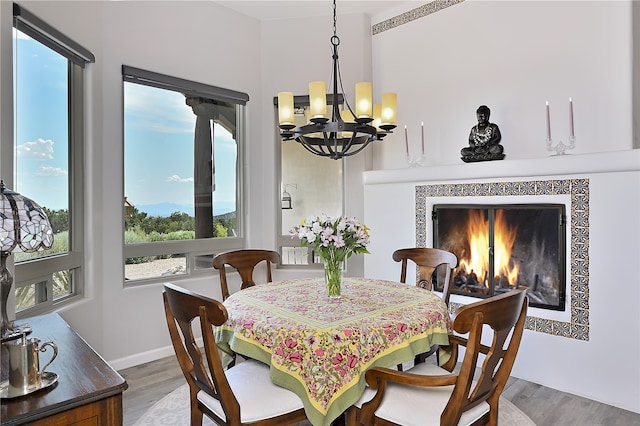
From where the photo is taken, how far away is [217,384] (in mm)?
1594

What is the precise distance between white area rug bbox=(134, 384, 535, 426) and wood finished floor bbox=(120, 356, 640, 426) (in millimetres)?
61

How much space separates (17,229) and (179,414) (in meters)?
1.54

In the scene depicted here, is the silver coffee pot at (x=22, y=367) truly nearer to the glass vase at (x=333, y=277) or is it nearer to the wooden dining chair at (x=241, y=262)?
the glass vase at (x=333, y=277)

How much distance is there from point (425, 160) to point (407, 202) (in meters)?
0.47

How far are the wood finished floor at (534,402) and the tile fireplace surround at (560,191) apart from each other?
41cm

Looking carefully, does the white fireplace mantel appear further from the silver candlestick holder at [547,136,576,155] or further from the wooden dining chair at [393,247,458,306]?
the wooden dining chair at [393,247,458,306]

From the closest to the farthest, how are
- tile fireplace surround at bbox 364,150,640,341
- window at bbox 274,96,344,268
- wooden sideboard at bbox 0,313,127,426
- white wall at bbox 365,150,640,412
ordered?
wooden sideboard at bbox 0,313,127,426 < white wall at bbox 365,150,640,412 < tile fireplace surround at bbox 364,150,640,341 < window at bbox 274,96,344,268

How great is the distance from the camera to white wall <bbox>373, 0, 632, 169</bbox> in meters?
2.78

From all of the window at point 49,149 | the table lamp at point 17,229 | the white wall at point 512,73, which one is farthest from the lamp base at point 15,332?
the white wall at point 512,73

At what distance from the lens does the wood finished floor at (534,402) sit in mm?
2387

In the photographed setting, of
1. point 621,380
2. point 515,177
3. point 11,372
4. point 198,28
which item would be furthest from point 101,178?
point 621,380

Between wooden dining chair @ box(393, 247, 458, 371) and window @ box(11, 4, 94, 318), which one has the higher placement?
window @ box(11, 4, 94, 318)

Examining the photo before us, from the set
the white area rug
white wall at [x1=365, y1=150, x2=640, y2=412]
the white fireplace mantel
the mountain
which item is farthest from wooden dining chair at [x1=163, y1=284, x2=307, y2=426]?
the white fireplace mantel

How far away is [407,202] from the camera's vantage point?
368cm
